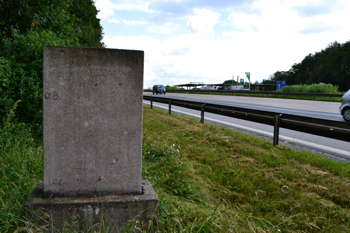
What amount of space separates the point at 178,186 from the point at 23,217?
1892mm

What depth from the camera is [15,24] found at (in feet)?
28.3

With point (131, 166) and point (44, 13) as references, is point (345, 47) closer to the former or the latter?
point (44, 13)

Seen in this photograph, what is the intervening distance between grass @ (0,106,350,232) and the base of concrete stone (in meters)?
0.14

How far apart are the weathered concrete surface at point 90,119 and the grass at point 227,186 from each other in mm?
517

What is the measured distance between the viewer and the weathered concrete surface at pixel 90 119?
7.28 ft

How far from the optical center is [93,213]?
226 centimetres

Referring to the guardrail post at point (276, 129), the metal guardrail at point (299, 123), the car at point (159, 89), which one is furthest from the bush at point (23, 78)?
the car at point (159, 89)

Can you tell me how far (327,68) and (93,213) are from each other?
2951 inches

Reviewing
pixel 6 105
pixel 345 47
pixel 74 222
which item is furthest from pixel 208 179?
pixel 345 47

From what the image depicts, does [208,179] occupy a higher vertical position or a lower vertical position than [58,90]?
lower

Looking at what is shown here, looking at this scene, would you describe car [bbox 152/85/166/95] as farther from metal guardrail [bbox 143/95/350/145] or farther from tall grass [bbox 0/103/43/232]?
tall grass [bbox 0/103/43/232]

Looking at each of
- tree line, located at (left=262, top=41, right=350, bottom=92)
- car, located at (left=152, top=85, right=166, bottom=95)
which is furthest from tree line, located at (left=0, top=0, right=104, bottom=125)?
tree line, located at (left=262, top=41, right=350, bottom=92)

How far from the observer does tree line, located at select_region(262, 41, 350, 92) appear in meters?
60.7

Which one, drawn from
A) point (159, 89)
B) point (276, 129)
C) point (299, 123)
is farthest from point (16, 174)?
point (159, 89)
